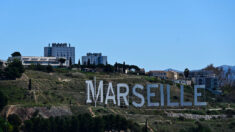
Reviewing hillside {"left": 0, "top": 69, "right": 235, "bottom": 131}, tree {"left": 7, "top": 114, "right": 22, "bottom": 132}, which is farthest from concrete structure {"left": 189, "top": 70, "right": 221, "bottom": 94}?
tree {"left": 7, "top": 114, "right": 22, "bottom": 132}

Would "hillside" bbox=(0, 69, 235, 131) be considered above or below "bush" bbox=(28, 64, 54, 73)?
below

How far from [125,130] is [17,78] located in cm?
3597

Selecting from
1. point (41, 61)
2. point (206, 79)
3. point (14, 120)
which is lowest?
point (14, 120)

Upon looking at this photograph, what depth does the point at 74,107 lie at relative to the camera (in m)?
76.1

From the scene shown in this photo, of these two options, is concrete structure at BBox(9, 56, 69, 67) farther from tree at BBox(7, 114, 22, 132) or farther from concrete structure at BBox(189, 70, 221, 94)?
tree at BBox(7, 114, 22, 132)

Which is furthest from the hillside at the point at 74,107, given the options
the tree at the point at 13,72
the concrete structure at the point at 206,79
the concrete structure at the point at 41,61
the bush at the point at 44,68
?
the concrete structure at the point at 206,79

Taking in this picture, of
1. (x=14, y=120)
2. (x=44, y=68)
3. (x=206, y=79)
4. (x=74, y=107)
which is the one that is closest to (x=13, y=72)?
(x=44, y=68)

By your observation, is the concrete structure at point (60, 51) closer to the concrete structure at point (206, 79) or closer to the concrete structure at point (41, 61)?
the concrete structure at point (206, 79)

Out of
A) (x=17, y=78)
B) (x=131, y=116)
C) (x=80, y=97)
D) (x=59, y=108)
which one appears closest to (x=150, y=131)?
(x=131, y=116)

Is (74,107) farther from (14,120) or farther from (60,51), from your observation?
(60,51)

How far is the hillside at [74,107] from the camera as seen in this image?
72625 millimetres

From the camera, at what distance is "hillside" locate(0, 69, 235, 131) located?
72625mm

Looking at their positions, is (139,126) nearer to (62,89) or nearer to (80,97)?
→ (80,97)

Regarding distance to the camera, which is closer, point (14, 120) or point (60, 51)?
point (14, 120)
